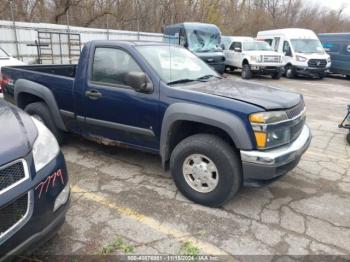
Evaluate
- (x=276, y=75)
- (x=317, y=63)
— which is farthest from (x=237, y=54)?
(x=317, y=63)

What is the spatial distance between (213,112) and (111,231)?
1492 millimetres

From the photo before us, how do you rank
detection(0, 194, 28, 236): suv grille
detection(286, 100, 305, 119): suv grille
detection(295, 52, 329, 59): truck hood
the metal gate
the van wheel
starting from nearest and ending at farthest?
1. detection(0, 194, 28, 236): suv grille
2. detection(286, 100, 305, 119): suv grille
3. the metal gate
4. detection(295, 52, 329, 59): truck hood
5. the van wheel

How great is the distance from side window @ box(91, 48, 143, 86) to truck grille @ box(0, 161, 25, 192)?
6.30ft

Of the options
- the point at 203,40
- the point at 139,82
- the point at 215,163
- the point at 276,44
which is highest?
the point at 203,40

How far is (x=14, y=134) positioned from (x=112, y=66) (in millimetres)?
1948

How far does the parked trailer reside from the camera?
614 inches

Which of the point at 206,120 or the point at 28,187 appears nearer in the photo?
the point at 28,187

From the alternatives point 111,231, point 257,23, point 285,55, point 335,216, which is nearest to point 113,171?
point 111,231

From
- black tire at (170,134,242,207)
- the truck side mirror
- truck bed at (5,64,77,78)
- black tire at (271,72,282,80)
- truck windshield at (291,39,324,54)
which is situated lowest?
black tire at (271,72,282,80)

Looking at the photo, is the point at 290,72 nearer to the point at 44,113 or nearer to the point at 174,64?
the point at 174,64

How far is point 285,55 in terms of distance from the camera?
16094 mm

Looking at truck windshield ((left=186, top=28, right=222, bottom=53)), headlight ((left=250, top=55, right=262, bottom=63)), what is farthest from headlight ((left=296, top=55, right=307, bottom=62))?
truck windshield ((left=186, top=28, right=222, bottom=53))

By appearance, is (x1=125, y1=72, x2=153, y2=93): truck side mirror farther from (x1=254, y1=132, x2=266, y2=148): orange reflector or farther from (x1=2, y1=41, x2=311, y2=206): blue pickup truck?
(x1=254, y1=132, x2=266, y2=148): orange reflector

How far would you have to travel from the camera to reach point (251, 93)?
11.1ft
